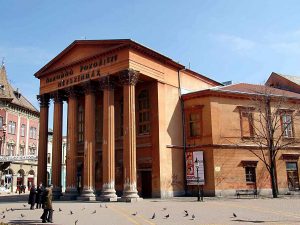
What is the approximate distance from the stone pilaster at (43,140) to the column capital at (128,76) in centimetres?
1129

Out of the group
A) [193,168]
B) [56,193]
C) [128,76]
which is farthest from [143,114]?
[56,193]

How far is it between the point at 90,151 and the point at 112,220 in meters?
15.1

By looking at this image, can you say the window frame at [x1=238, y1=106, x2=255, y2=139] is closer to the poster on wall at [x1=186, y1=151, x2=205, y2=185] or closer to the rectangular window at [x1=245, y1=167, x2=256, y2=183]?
the rectangular window at [x1=245, y1=167, x2=256, y2=183]

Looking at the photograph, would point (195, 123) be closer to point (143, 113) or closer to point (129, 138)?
point (143, 113)

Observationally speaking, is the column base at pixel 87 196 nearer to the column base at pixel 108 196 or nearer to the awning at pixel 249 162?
the column base at pixel 108 196

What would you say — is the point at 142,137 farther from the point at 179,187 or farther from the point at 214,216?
the point at 214,216

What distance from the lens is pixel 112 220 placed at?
15.5m

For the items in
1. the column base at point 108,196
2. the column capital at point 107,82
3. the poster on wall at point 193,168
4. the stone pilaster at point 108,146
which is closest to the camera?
the column base at point 108,196

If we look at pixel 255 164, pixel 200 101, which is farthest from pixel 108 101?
pixel 255 164

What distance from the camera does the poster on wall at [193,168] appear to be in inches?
1224

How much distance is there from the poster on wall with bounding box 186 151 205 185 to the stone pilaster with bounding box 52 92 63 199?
12.1 meters

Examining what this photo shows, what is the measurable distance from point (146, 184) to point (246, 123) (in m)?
10.9

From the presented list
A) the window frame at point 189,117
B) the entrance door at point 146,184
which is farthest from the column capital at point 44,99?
the window frame at point 189,117

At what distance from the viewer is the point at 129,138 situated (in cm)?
2784
